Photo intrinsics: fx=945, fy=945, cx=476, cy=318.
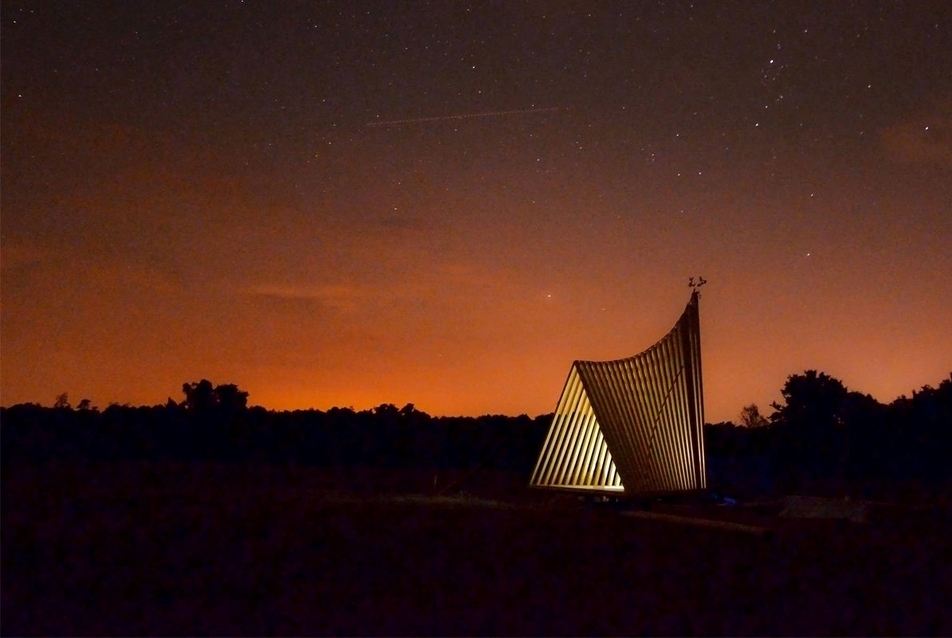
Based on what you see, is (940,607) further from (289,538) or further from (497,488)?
(497,488)

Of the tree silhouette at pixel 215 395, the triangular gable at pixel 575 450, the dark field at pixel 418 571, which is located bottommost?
the dark field at pixel 418 571

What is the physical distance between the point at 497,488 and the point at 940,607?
1196 cm

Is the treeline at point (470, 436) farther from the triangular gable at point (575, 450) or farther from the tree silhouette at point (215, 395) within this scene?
the triangular gable at point (575, 450)

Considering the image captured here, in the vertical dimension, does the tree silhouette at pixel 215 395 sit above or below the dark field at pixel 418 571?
above

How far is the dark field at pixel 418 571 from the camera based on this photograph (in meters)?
7.90

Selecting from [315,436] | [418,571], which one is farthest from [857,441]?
[418,571]

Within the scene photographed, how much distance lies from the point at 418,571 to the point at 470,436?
20648mm

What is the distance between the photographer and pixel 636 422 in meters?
17.2

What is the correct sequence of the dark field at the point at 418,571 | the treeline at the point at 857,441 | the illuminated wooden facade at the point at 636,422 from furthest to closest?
the treeline at the point at 857,441, the illuminated wooden facade at the point at 636,422, the dark field at the point at 418,571

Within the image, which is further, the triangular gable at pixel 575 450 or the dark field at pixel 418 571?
the triangular gable at pixel 575 450

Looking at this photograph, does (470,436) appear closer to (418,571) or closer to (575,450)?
(575,450)

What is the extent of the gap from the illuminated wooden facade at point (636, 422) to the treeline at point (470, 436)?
8.39m

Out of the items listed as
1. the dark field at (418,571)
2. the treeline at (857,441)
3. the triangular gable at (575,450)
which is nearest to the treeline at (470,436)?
the treeline at (857,441)

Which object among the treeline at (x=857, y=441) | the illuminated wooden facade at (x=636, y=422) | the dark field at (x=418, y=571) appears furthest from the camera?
the treeline at (x=857, y=441)
